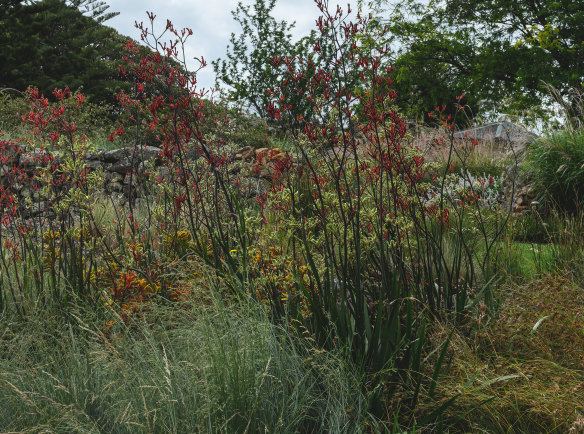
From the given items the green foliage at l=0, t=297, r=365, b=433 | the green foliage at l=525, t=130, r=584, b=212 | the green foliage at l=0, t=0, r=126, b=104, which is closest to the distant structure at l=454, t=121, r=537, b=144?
the green foliage at l=525, t=130, r=584, b=212

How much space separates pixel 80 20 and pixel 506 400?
27.2m

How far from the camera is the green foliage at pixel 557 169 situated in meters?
7.46

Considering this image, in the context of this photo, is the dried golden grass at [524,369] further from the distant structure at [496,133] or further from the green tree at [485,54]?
the green tree at [485,54]

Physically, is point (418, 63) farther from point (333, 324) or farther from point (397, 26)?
point (333, 324)

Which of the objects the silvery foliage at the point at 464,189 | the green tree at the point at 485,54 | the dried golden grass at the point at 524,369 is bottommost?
the dried golden grass at the point at 524,369

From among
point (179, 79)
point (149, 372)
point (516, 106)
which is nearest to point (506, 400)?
point (149, 372)

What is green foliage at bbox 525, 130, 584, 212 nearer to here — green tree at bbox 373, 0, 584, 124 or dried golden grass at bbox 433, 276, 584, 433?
dried golden grass at bbox 433, 276, 584, 433

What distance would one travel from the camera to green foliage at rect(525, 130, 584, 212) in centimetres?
746

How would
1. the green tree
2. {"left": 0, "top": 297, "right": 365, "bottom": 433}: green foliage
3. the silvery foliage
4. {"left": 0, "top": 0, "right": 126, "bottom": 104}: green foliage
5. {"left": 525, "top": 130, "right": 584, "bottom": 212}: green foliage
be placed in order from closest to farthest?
{"left": 0, "top": 297, "right": 365, "bottom": 433}: green foliage
the silvery foliage
{"left": 525, "top": 130, "right": 584, "bottom": 212}: green foliage
the green tree
{"left": 0, "top": 0, "right": 126, "bottom": 104}: green foliage

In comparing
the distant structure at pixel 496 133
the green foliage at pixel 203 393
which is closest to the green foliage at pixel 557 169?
the distant structure at pixel 496 133

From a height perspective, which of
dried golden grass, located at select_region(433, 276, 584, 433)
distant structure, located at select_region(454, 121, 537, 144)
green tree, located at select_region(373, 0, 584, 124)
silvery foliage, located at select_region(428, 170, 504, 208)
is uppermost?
green tree, located at select_region(373, 0, 584, 124)

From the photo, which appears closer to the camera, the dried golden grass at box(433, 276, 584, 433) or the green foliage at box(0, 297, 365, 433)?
the green foliage at box(0, 297, 365, 433)

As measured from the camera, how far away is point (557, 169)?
7.52 meters

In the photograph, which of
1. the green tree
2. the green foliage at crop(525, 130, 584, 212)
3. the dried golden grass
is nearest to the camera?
the dried golden grass
